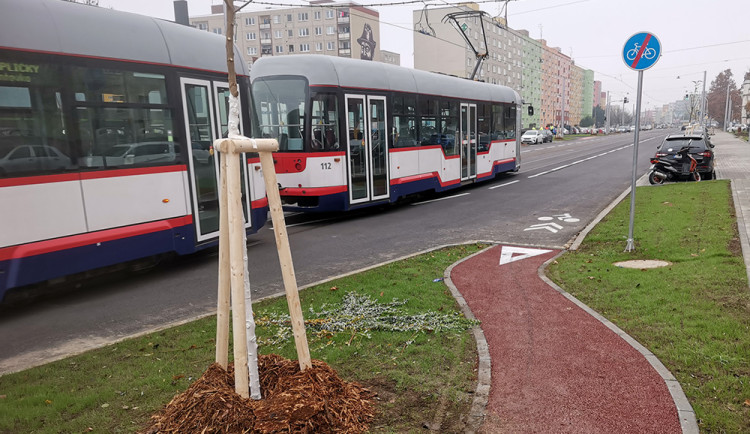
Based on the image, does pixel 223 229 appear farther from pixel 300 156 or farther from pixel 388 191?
pixel 388 191

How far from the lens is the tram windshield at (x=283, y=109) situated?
11.8 meters

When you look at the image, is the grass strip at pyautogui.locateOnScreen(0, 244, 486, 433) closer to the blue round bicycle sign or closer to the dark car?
the blue round bicycle sign

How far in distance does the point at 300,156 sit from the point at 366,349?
7.52 metres

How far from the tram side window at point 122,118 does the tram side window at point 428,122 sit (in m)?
8.32

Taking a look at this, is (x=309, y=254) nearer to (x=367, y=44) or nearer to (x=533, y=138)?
(x=533, y=138)

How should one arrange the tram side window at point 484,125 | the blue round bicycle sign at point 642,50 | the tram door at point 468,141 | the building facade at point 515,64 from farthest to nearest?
the building facade at point 515,64
the tram side window at point 484,125
the tram door at point 468,141
the blue round bicycle sign at point 642,50

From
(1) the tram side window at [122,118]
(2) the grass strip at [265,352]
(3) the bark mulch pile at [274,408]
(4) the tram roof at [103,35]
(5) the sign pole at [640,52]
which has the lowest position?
(2) the grass strip at [265,352]

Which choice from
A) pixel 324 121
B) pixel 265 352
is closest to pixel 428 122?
pixel 324 121

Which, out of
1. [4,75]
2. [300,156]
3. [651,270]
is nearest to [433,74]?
[300,156]

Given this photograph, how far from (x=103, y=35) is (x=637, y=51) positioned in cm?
804

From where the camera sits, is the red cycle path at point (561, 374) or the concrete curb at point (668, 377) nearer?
the concrete curb at point (668, 377)

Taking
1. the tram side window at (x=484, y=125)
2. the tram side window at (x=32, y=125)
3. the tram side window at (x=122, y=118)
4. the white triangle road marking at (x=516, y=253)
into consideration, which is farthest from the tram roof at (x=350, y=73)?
the tram side window at (x=32, y=125)

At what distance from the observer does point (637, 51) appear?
8.37 meters

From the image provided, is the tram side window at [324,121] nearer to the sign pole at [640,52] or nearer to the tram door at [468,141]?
the sign pole at [640,52]
